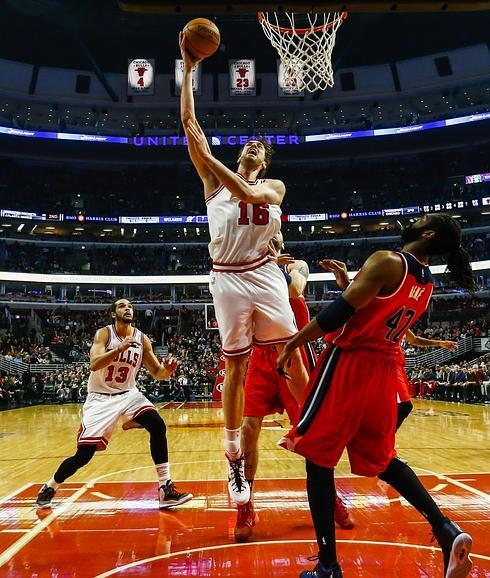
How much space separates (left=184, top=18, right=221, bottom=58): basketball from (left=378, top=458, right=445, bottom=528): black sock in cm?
283

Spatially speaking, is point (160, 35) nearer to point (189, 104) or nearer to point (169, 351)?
point (169, 351)

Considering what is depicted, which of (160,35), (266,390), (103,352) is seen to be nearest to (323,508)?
(266,390)

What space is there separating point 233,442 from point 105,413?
1.64m

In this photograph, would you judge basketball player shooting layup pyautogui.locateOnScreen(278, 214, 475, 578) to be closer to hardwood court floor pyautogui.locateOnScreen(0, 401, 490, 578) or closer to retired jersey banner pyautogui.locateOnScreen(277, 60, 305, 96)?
hardwood court floor pyautogui.locateOnScreen(0, 401, 490, 578)

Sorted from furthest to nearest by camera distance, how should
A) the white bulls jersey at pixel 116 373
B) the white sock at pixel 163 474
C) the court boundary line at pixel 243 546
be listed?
the white bulls jersey at pixel 116 373
the white sock at pixel 163 474
the court boundary line at pixel 243 546

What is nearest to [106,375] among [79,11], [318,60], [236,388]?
[236,388]

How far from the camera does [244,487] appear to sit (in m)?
3.58

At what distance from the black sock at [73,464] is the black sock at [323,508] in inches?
103

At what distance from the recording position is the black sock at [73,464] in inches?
179

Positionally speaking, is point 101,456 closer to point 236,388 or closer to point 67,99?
point 236,388

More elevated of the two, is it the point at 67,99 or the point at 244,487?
the point at 67,99

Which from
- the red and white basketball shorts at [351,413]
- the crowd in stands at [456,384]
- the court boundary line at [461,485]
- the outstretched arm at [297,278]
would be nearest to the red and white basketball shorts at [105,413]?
the outstretched arm at [297,278]

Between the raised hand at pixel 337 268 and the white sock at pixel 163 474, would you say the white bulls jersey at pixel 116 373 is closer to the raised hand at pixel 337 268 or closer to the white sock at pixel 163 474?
the white sock at pixel 163 474

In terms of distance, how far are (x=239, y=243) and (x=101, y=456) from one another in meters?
5.31
